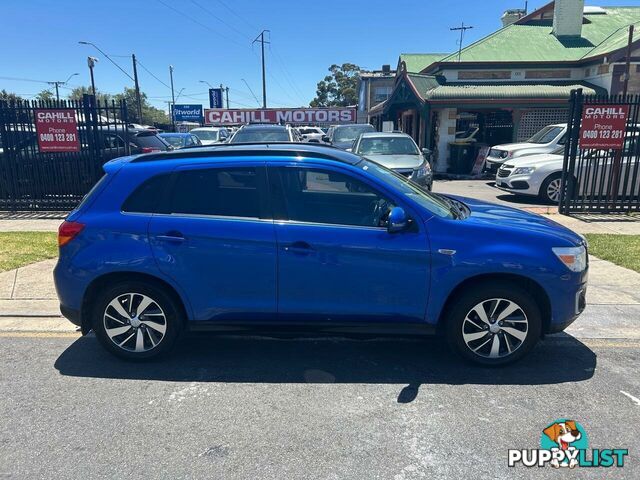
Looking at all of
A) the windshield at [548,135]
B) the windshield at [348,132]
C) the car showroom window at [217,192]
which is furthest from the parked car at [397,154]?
the car showroom window at [217,192]

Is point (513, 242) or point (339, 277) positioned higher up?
point (513, 242)

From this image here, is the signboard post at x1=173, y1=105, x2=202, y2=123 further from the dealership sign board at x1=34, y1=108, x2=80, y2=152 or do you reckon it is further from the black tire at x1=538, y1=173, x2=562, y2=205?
the black tire at x1=538, y1=173, x2=562, y2=205

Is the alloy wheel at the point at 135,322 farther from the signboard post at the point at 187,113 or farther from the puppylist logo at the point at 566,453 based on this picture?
the signboard post at the point at 187,113

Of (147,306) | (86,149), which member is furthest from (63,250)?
(86,149)

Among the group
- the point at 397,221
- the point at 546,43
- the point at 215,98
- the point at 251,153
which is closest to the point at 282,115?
the point at 546,43

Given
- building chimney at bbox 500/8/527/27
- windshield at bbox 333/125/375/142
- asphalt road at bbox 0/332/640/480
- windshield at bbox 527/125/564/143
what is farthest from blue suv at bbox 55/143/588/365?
building chimney at bbox 500/8/527/27

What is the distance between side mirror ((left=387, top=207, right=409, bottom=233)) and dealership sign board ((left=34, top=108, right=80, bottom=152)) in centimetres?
852

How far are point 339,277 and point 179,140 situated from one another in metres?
16.9

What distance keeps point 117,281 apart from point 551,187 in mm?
10075

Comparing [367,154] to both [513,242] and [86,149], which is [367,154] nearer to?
[86,149]

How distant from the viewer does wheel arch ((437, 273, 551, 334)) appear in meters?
3.64

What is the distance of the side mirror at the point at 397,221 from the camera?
3.53 m

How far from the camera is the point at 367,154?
11914 millimetres

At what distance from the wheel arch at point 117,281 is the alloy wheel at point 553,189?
31.8 ft
